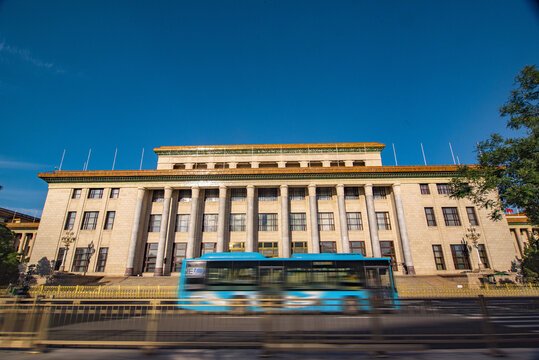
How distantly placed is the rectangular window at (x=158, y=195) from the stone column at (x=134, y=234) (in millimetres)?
1965

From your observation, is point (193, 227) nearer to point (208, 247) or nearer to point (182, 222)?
point (182, 222)

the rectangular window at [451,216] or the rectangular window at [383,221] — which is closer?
the rectangular window at [451,216]

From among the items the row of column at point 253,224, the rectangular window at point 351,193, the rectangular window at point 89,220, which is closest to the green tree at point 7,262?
the rectangular window at point 89,220

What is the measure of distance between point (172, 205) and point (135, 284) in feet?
33.7

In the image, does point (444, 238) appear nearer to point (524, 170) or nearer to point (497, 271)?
point (497, 271)

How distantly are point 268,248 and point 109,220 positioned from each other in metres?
19.9

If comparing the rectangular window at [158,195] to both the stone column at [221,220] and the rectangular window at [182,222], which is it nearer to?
the rectangular window at [182,222]

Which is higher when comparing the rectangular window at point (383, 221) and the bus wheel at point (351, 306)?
the rectangular window at point (383, 221)

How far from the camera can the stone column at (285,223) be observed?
1172 inches

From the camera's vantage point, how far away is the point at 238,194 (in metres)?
34.1

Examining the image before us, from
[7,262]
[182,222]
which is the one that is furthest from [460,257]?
[7,262]

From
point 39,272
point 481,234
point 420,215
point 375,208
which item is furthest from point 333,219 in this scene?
point 39,272

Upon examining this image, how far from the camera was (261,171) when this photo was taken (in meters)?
32.4

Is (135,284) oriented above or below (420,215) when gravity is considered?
below
